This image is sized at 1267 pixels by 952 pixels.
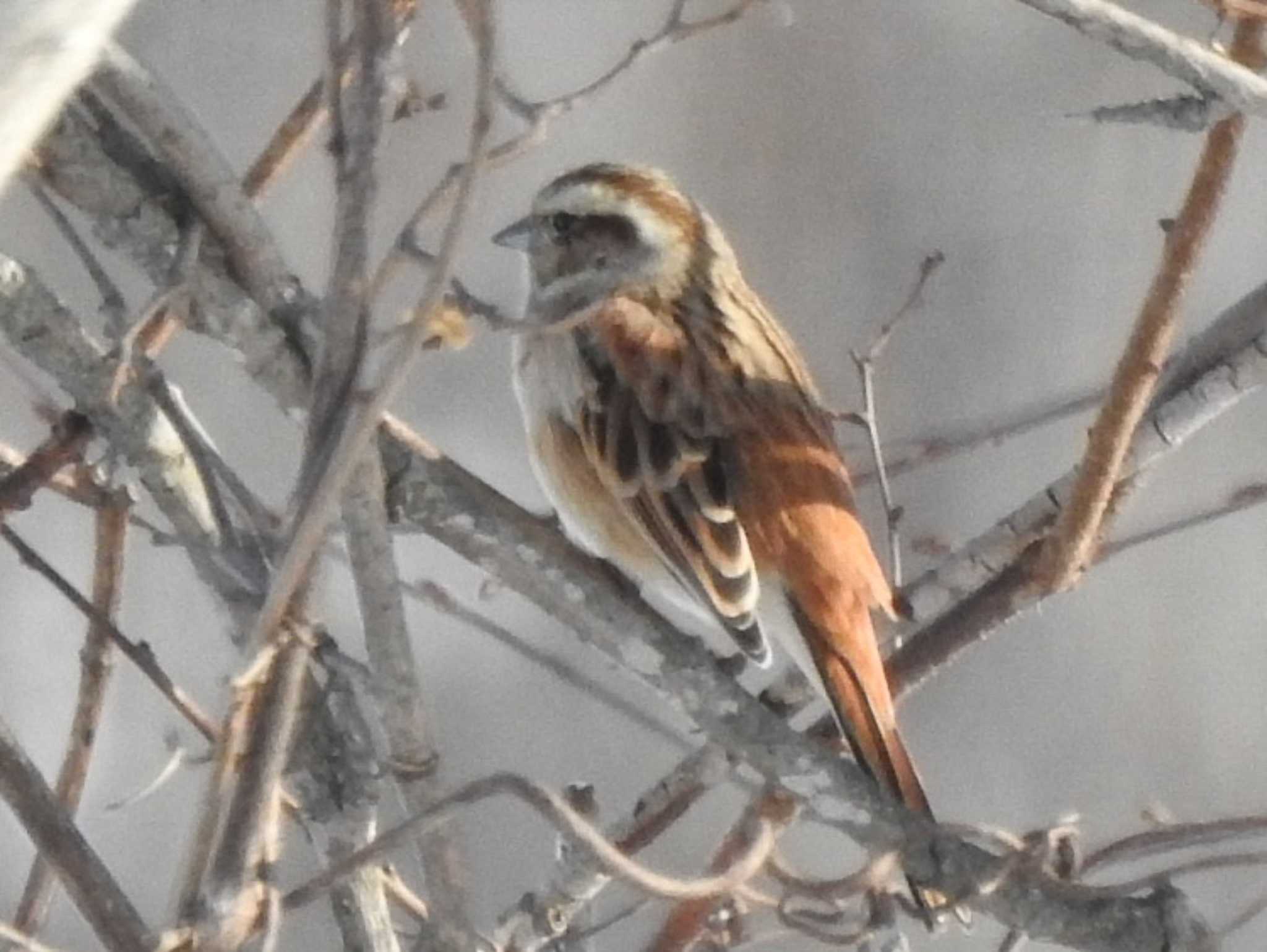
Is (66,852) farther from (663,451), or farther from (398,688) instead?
(663,451)

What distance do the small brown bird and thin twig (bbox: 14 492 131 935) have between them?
0.56 metres

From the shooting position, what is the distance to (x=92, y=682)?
1.24 m

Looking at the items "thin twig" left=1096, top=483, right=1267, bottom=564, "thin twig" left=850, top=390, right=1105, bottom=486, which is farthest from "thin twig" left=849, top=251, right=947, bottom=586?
"thin twig" left=1096, top=483, right=1267, bottom=564

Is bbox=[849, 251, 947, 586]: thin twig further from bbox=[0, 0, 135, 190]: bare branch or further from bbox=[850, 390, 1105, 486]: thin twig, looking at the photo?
bbox=[0, 0, 135, 190]: bare branch

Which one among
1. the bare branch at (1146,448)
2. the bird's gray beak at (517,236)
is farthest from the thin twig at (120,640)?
the bird's gray beak at (517,236)

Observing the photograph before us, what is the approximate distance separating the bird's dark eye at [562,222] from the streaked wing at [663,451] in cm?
20

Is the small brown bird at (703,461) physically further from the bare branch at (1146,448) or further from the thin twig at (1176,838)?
the thin twig at (1176,838)

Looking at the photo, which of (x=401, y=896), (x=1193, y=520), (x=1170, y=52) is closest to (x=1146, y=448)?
(x=1193, y=520)

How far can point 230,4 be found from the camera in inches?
133

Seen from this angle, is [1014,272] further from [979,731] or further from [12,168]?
[12,168]

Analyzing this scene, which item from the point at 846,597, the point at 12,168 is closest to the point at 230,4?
the point at 846,597

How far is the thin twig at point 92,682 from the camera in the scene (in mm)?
1170

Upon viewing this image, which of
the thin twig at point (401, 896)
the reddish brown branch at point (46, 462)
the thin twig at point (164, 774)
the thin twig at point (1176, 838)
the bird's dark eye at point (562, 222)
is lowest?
the thin twig at point (401, 896)

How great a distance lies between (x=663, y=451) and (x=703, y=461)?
4cm
